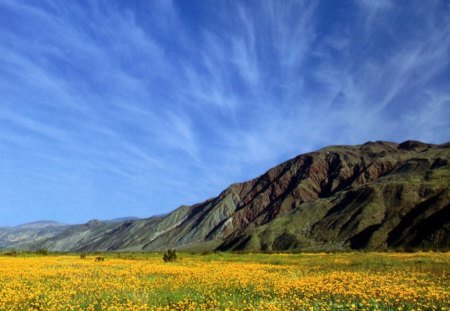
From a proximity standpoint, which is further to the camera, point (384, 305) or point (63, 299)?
point (63, 299)

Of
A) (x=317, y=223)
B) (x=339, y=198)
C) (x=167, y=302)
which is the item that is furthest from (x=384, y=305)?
(x=339, y=198)

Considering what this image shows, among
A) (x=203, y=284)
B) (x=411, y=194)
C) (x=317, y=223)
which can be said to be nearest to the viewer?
(x=203, y=284)

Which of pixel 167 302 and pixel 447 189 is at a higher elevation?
pixel 447 189

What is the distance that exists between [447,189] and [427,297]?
120307mm

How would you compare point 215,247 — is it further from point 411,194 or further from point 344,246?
point 411,194

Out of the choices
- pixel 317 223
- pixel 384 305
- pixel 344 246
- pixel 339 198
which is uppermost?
pixel 339 198

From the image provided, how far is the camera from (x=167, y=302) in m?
13.7

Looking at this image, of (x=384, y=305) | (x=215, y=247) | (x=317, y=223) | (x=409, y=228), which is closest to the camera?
(x=384, y=305)

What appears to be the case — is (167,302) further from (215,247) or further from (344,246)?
(215,247)

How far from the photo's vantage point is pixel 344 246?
401 feet

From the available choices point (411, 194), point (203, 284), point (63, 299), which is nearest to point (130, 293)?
point (63, 299)

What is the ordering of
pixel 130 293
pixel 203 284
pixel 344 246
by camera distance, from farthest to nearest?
pixel 344 246, pixel 203 284, pixel 130 293

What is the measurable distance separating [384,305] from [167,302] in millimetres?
6358

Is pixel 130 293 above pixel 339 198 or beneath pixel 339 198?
beneath
